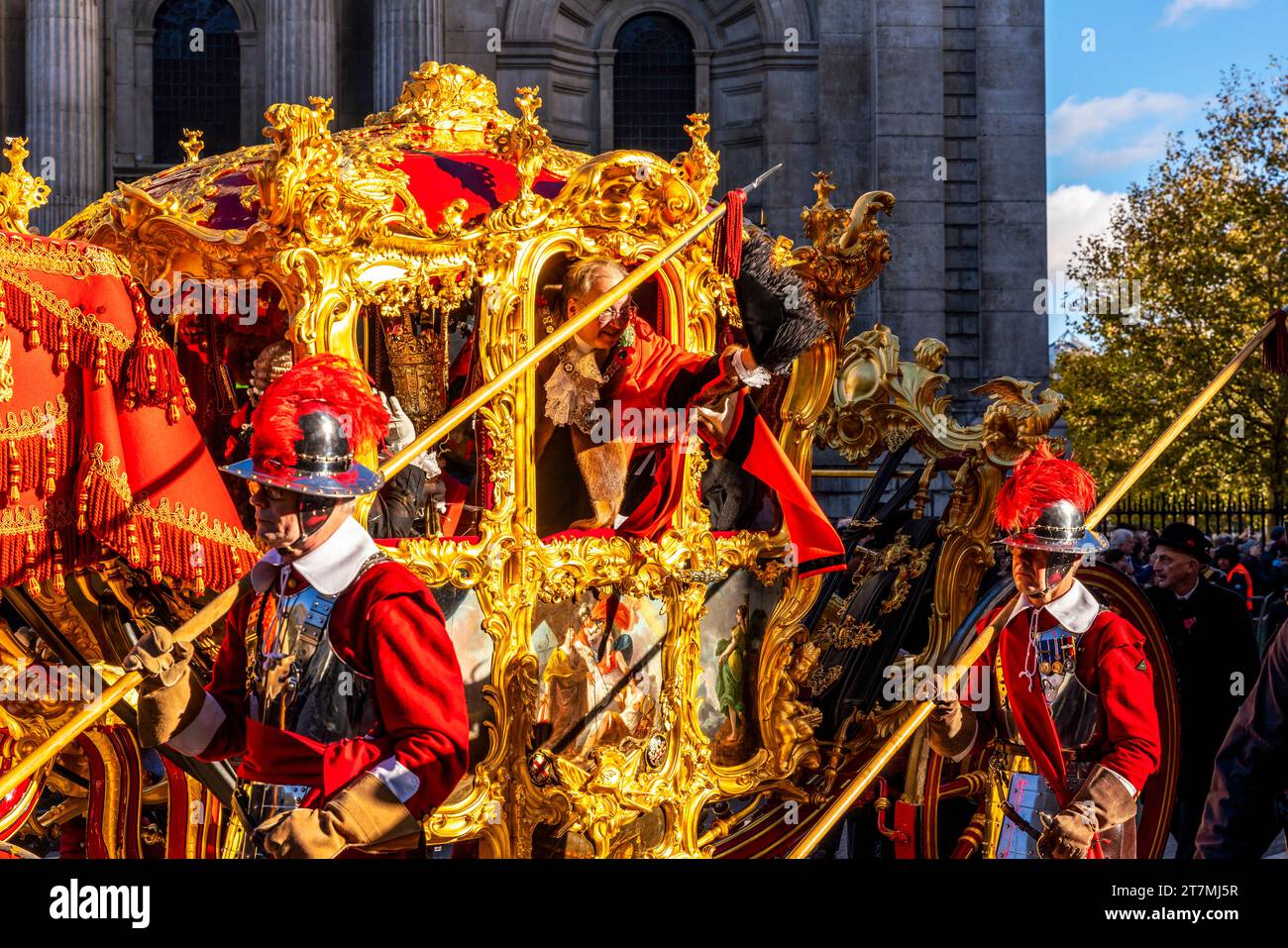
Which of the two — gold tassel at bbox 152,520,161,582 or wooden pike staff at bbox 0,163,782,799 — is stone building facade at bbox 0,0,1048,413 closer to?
wooden pike staff at bbox 0,163,782,799

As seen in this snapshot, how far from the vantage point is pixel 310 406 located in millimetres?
4617

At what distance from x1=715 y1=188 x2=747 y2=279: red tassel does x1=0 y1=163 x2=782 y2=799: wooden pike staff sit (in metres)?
0.03

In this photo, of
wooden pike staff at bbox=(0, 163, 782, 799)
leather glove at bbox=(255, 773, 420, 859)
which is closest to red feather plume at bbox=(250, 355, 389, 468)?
wooden pike staff at bbox=(0, 163, 782, 799)

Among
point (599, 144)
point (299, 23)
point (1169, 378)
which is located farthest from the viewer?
point (1169, 378)

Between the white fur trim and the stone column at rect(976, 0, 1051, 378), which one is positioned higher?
the stone column at rect(976, 0, 1051, 378)

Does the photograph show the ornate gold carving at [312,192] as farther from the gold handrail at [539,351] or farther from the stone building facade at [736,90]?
the stone building facade at [736,90]

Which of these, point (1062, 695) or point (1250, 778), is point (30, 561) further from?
point (1250, 778)

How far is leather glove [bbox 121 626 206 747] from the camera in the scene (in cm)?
451

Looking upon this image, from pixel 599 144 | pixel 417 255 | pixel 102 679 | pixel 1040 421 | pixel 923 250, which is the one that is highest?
pixel 599 144

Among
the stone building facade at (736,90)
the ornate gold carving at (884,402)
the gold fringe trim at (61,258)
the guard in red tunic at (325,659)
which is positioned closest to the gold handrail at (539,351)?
the guard in red tunic at (325,659)

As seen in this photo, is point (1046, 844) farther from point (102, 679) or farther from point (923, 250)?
point (923, 250)

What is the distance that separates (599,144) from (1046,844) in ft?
55.5
